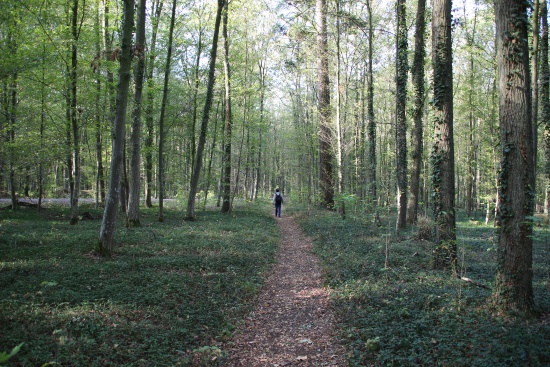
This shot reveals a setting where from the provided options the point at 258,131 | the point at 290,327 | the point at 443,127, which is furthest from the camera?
A: the point at 258,131

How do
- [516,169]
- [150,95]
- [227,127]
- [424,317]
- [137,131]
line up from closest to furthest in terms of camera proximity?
[516,169] < [424,317] < [137,131] < [150,95] < [227,127]

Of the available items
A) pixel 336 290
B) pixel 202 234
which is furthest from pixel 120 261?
pixel 336 290

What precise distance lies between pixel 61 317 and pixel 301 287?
16.3ft

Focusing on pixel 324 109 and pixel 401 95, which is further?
pixel 324 109

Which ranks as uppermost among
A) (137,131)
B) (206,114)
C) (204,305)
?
(206,114)

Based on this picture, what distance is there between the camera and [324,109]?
18.8 meters

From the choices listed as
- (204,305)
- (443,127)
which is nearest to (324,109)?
(443,127)

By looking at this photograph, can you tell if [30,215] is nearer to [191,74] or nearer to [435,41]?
[191,74]

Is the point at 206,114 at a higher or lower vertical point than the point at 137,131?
higher

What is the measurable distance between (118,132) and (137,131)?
423 centimetres

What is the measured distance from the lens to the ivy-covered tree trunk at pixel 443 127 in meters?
7.24

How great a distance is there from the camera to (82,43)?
12383mm

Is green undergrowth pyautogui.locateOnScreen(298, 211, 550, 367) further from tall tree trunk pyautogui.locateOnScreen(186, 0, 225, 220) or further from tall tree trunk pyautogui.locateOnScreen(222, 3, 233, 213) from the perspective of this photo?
tall tree trunk pyautogui.locateOnScreen(222, 3, 233, 213)

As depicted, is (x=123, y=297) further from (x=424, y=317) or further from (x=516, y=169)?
(x=516, y=169)
